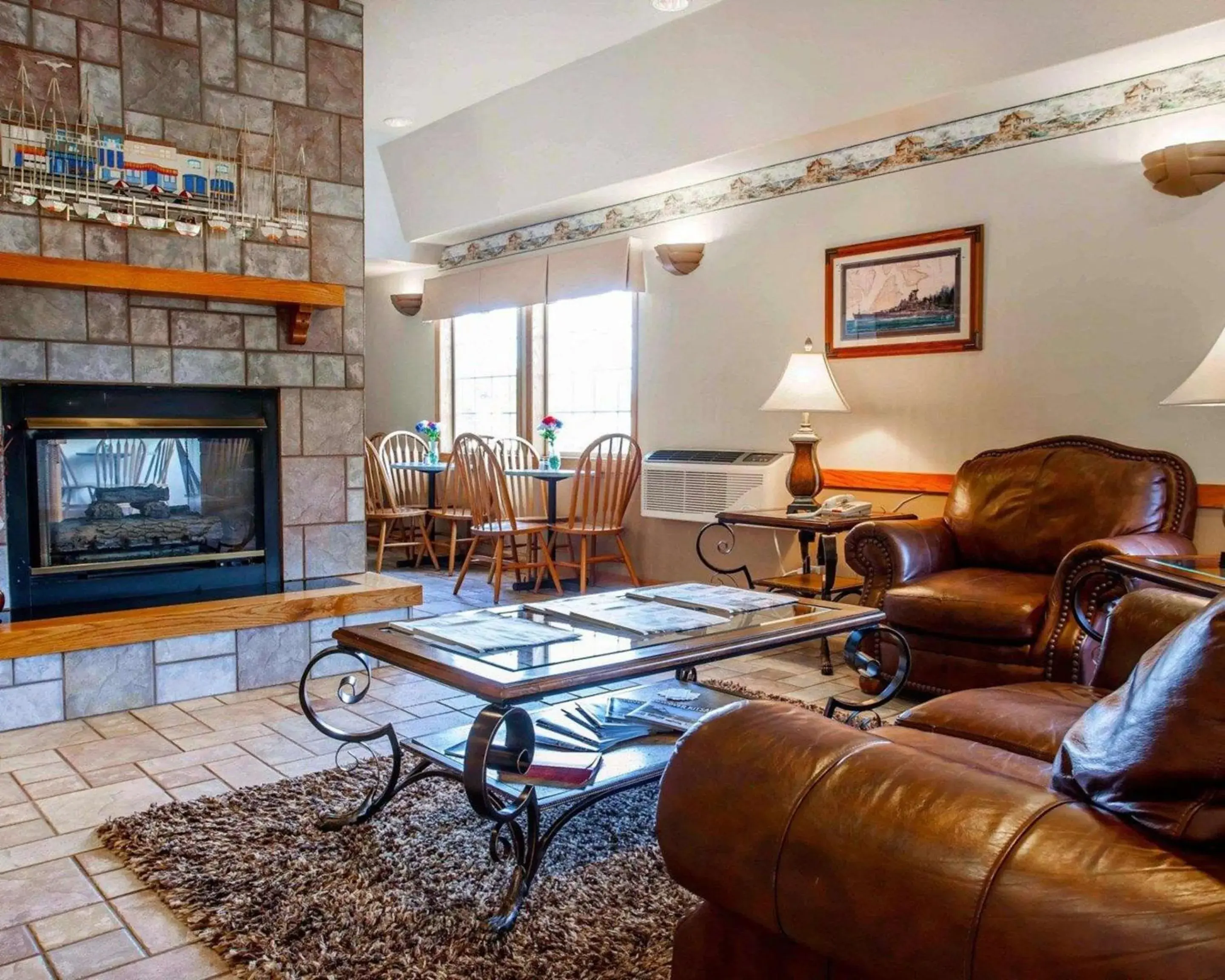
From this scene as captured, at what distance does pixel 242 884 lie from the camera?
196 cm

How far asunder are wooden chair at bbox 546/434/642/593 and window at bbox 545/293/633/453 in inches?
16.3

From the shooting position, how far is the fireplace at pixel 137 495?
3.38 meters

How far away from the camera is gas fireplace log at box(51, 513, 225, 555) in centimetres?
349

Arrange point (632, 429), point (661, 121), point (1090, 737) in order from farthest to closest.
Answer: point (632, 429), point (661, 121), point (1090, 737)

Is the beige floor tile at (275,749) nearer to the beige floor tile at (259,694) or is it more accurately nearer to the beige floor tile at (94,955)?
the beige floor tile at (259,694)

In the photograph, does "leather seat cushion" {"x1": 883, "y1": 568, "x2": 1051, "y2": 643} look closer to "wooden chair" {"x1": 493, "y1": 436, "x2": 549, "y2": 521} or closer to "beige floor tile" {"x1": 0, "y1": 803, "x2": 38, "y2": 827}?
"beige floor tile" {"x1": 0, "y1": 803, "x2": 38, "y2": 827}

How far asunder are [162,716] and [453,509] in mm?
3256

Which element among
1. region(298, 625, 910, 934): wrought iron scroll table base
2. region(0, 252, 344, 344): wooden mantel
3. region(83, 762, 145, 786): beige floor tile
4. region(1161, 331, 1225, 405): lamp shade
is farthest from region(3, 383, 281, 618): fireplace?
region(1161, 331, 1225, 405): lamp shade

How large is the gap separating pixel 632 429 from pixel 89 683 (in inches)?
129

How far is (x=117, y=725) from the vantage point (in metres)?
3.10

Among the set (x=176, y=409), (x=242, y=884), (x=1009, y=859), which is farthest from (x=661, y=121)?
(x=1009, y=859)

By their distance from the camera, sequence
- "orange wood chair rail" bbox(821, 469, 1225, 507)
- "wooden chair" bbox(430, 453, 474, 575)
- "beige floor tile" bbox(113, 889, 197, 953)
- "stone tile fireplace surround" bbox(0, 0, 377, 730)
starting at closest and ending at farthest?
"beige floor tile" bbox(113, 889, 197, 953) < "stone tile fireplace surround" bbox(0, 0, 377, 730) < "orange wood chair rail" bbox(821, 469, 1225, 507) < "wooden chair" bbox(430, 453, 474, 575)

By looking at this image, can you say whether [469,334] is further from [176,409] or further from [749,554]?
[176,409]

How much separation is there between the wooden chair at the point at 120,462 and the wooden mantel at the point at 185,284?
1.78 ft
